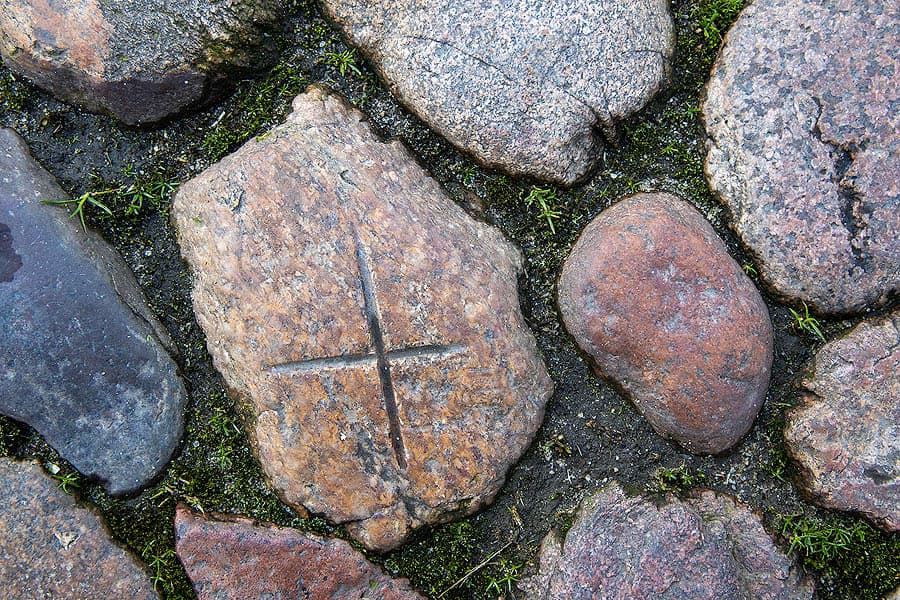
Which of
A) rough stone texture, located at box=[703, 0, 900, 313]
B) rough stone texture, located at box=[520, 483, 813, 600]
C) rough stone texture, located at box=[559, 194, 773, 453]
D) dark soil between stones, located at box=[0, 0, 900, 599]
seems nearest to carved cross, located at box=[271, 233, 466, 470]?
A: dark soil between stones, located at box=[0, 0, 900, 599]

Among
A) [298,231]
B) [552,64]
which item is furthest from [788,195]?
[298,231]

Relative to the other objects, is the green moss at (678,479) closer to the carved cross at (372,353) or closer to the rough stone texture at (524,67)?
the carved cross at (372,353)

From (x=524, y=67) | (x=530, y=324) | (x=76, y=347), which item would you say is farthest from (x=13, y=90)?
(x=530, y=324)

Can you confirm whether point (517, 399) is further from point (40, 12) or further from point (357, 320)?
point (40, 12)

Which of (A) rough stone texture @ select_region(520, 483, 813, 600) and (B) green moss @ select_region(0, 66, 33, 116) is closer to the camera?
(A) rough stone texture @ select_region(520, 483, 813, 600)

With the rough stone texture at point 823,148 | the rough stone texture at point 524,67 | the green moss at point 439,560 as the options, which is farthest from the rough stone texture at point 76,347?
the rough stone texture at point 823,148

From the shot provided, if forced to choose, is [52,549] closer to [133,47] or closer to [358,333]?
Result: [358,333]

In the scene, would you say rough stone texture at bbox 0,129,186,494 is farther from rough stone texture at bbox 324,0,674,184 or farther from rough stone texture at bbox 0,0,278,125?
rough stone texture at bbox 324,0,674,184
